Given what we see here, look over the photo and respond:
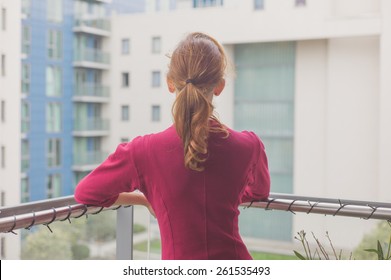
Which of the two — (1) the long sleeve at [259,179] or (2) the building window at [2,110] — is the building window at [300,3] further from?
(1) the long sleeve at [259,179]

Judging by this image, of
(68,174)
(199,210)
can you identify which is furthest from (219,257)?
(68,174)

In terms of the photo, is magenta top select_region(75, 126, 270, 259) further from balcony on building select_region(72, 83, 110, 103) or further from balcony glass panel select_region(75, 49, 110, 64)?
balcony glass panel select_region(75, 49, 110, 64)

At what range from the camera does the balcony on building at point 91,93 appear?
7.50 meters

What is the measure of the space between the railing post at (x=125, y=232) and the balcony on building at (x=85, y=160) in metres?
6.43

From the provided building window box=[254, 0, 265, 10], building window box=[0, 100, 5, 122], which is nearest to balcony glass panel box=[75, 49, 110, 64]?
building window box=[0, 100, 5, 122]

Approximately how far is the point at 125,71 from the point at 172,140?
311 inches

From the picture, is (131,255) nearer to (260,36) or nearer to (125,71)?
(260,36)

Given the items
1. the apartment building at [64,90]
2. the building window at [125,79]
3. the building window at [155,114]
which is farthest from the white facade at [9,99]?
the building window at [125,79]

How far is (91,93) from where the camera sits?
25.3 ft

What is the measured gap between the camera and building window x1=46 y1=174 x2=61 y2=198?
283 inches

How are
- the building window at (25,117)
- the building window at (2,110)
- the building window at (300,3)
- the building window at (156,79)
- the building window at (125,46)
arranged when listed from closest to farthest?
1. the building window at (2,110)
2. the building window at (300,3)
3. the building window at (25,117)
4. the building window at (156,79)
5. the building window at (125,46)
